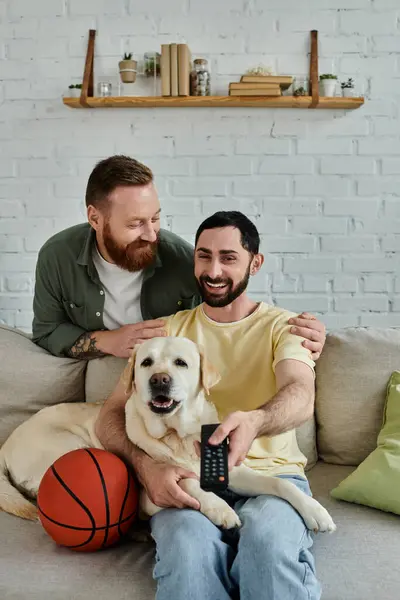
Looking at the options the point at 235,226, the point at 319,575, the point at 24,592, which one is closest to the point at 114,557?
the point at 24,592

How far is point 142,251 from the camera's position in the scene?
7.60ft

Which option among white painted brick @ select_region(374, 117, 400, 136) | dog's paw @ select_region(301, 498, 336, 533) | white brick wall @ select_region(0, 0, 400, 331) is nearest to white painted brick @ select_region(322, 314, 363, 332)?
white brick wall @ select_region(0, 0, 400, 331)

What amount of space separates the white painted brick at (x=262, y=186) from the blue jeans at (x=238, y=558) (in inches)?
85.3

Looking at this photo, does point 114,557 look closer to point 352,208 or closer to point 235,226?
point 235,226

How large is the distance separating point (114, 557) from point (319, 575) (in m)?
0.51

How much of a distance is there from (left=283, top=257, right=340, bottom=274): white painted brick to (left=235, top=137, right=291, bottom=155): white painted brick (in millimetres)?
567

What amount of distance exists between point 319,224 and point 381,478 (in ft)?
6.17

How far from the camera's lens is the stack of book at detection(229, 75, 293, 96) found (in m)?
3.30

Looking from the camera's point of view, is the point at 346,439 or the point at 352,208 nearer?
the point at 346,439

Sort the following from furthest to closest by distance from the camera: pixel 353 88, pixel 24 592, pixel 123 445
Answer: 1. pixel 353 88
2. pixel 123 445
3. pixel 24 592

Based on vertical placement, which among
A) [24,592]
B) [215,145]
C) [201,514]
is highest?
[215,145]

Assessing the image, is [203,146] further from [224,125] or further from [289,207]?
[289,207]

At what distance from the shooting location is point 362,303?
140 inches

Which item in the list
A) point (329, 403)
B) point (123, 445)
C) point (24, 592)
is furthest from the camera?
point (329, 403)
